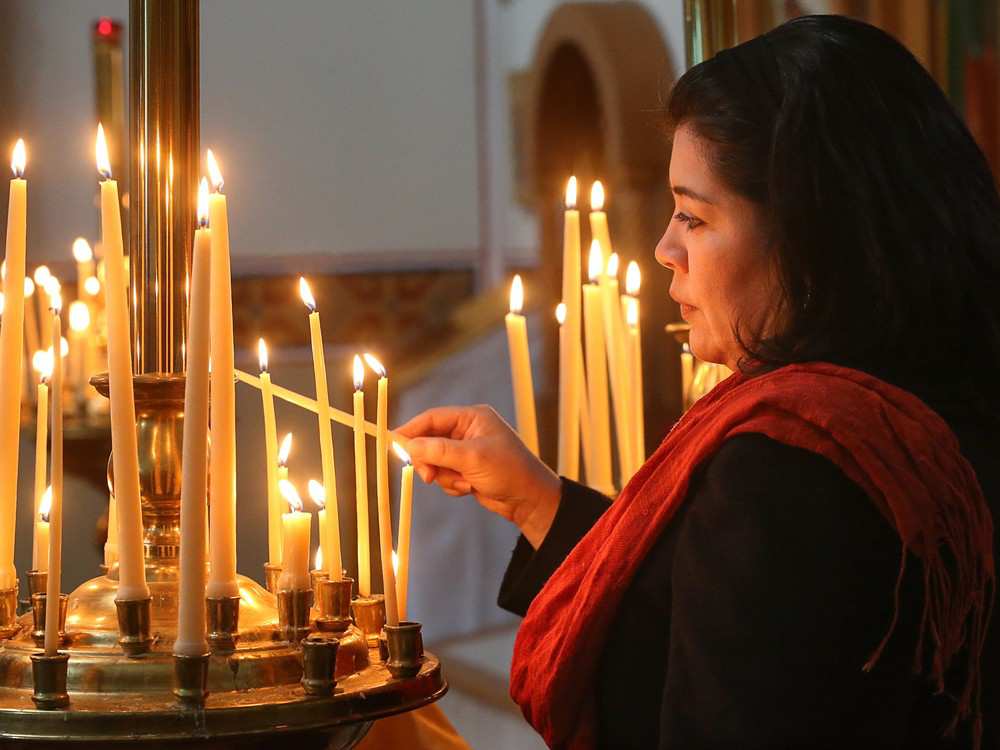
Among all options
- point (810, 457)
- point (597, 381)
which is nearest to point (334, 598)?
point (810, 457)

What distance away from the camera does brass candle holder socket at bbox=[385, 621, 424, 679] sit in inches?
32.3

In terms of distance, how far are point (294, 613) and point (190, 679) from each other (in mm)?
119

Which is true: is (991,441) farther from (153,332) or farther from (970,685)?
(153,332)

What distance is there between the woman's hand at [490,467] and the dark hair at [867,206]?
32 centimetres

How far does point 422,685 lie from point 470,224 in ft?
15.8

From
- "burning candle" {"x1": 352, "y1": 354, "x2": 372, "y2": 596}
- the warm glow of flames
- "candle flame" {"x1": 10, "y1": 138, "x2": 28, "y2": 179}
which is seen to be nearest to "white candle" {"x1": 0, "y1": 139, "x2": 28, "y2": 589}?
"candle flame" {"x1": 10, "y1": 138, "x2": 28, "y2": 179}

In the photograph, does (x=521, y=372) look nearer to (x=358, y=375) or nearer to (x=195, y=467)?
(x=358, y=375)

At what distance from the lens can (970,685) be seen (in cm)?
91

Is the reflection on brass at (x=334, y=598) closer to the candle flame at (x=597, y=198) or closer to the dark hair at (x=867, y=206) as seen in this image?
the dark hair at (x=867, y=206)

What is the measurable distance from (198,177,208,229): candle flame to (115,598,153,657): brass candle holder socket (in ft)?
0.67

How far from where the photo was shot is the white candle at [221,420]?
0.79 metres

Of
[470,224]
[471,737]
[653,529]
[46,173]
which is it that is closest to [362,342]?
[470,224]

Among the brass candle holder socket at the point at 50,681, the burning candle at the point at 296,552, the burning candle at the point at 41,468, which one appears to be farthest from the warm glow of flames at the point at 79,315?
the brass candle holder socket at the point at 50,681

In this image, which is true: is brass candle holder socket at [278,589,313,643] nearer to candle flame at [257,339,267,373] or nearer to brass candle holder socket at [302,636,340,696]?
brass candle holder socket at [302,636,340,696]
